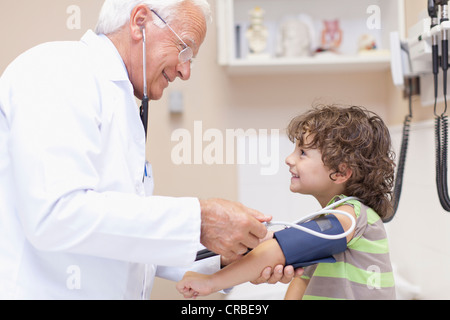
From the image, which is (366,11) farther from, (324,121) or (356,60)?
(324,121)

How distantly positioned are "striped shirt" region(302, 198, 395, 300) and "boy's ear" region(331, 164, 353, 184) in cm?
8

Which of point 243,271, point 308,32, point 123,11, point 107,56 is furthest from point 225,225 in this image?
point 308,32

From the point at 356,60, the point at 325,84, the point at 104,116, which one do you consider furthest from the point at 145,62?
the point at 325,84

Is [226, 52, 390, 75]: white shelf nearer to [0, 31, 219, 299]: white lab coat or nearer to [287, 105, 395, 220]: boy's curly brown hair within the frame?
[287, 105, 395, 220]: boy's curly brown hair

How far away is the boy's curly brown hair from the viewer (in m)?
1.10

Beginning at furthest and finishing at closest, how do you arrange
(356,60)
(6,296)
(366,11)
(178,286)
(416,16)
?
(366,11) < (356,60) < (416,16) < (178,286) < (6,296)

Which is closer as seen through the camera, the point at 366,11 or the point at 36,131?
the point at 36,131

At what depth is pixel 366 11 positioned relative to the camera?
7.22 feet

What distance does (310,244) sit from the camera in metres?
0.92

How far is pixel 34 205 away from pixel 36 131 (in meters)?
0.12

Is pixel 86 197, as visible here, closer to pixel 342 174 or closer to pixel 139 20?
pixel 139 20

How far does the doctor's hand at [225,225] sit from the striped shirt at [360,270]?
0.28m

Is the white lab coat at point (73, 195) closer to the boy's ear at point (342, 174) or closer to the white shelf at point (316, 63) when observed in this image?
the boy's ear at point (342, 174)

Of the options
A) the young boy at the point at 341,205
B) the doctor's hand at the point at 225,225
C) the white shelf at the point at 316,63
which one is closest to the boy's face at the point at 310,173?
the young boy at the point at 341,205
